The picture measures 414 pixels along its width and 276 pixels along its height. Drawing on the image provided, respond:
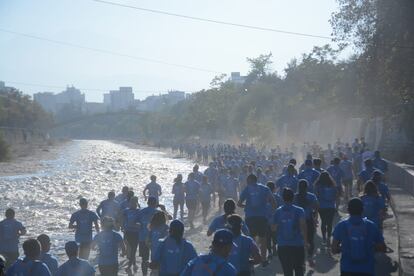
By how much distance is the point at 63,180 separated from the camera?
45.3 metres

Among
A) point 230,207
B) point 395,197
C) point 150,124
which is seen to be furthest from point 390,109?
point 150,124

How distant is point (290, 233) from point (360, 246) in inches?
71.2

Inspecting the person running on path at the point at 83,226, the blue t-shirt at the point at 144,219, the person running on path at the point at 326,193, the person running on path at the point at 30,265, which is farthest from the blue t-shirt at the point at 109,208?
the person running on path at the point at 30,265

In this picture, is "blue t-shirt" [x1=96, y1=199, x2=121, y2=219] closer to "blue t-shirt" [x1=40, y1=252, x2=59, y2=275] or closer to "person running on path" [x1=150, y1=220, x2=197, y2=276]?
A: "blue t-shirt" [x1=40, y1=252, x2=59, y2=275]

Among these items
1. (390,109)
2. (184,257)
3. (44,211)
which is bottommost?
(44,211)

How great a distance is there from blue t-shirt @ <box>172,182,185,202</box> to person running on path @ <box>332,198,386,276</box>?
11945 millimetres

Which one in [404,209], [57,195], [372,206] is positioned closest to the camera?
[372,206]

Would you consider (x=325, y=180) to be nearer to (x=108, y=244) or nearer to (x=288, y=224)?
(x=288, y=224)

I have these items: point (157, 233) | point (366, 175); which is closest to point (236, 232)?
point (157, 233)

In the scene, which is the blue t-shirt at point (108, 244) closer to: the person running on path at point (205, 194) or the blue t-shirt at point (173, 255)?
the blue t-shirt at point (173, 255)

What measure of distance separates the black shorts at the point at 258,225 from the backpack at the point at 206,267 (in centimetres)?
650

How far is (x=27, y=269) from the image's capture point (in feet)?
25.7

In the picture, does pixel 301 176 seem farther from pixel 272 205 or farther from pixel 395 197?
pixel 395 197

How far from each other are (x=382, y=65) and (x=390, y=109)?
651 cm
